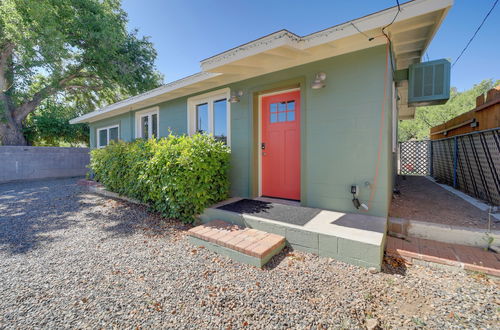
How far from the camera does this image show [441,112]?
1981cm

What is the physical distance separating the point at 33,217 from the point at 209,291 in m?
4.58

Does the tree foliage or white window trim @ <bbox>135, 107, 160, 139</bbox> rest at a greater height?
the tree foliage

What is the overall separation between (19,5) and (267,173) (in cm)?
1261

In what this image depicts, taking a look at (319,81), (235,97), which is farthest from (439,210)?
(235,97)

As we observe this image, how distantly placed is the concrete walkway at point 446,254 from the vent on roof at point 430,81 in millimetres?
2591

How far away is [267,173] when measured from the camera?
4496 mm

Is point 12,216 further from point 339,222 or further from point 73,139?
point 73,139

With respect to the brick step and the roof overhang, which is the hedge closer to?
the brick step

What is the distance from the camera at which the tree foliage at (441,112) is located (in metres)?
18.7

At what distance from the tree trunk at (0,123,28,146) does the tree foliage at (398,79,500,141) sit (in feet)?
87.8

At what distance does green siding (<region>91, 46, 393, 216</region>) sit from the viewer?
3135 mm

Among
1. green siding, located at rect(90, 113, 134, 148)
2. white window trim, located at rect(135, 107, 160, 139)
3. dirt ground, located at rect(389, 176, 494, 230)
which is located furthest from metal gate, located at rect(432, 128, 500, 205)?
green siding, located at rect(90, 113, 134, 148)

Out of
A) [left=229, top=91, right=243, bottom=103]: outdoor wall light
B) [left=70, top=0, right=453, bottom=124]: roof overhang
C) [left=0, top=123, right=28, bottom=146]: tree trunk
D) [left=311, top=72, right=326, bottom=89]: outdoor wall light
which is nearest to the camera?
[left=70, top=0, right=453, bottom=124]: roof overhang

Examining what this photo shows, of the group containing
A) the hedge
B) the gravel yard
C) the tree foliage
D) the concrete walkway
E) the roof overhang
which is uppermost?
the tree foliage
